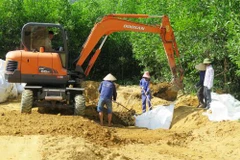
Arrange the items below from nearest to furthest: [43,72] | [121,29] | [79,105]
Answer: [79,105] → [43,72] → [121,29]

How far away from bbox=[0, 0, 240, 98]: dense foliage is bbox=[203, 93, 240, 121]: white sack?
94 centimetres

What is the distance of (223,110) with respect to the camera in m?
11.8

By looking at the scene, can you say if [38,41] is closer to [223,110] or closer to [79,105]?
[79,105]

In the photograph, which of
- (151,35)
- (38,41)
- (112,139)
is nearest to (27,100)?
(38,41)

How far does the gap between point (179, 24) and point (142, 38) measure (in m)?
5.25

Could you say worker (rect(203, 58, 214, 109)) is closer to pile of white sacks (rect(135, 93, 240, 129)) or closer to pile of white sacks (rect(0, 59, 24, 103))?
pile of white sacks (rect(135, 93, 240, 129))

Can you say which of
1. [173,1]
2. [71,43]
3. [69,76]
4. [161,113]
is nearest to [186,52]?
[173,1]

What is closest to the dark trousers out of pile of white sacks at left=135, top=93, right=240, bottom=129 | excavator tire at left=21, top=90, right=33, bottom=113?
pile of white sacks at left=135, top=93, right=240, bottom=129

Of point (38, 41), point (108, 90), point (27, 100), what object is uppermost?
point (38, 41)

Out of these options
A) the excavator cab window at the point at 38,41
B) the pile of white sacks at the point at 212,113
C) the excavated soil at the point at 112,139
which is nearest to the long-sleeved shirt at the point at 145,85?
the pile of white sacks at the point at 212,113

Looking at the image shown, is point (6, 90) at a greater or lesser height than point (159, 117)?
greater

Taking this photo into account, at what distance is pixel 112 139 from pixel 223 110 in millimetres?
3525

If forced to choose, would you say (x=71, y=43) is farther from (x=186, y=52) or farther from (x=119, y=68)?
(x=186, y=52)

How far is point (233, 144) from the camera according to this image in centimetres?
998
